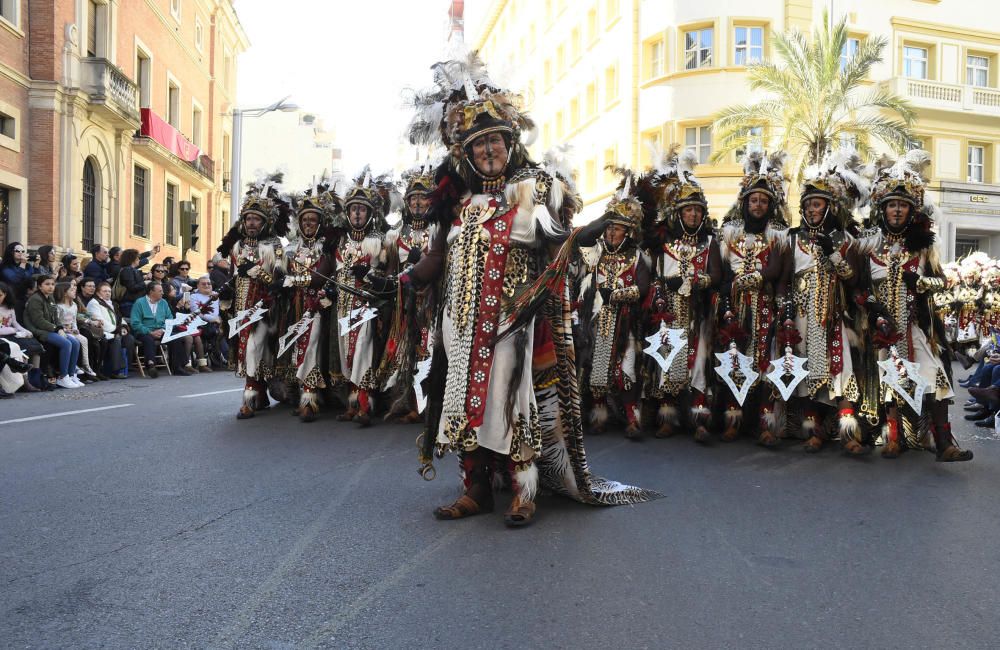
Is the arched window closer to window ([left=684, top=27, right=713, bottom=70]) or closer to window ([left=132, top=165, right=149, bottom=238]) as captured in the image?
window ([left=132, top=165, right=149, bottom=238])

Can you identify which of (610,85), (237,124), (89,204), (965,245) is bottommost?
(965,245)

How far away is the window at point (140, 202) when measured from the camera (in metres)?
28.6

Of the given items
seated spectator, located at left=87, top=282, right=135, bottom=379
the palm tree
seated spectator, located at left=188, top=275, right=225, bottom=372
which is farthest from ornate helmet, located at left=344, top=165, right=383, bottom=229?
the palm tree

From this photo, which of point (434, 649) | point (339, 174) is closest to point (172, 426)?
point (339, 174)

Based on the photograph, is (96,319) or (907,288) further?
(96,319)

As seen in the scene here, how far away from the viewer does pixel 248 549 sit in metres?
4.16

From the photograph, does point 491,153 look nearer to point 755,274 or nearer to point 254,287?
point 755,274

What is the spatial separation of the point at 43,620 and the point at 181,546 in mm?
980

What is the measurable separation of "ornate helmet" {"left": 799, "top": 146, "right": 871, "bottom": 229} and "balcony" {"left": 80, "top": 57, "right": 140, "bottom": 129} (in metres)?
21.6

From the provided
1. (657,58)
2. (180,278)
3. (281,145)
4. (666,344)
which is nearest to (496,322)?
(666,344)

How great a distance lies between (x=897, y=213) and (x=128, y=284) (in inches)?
486

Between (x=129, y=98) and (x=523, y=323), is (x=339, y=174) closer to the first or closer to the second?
(x=523, y=323)

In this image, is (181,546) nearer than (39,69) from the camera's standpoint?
Yes

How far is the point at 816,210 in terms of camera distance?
23.5 feet
